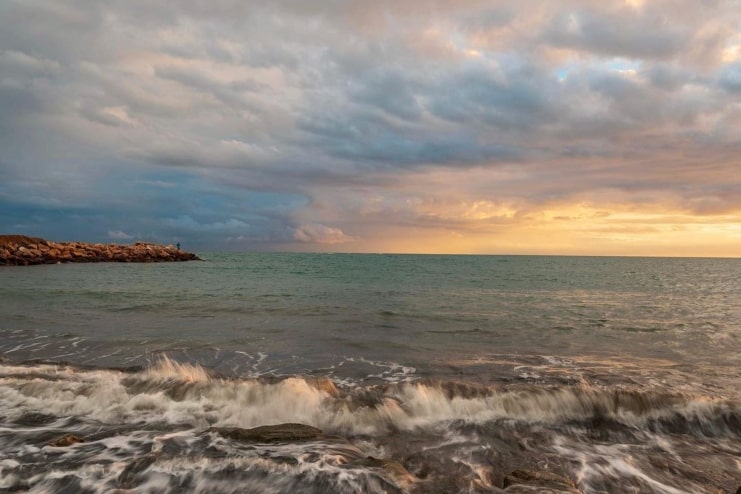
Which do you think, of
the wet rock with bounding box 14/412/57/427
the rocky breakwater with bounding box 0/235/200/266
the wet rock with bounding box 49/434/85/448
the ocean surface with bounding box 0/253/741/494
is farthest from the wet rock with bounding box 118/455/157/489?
the rocky breakwater with bounding box 0/235/200/266

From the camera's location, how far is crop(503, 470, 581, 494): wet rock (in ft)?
17.8

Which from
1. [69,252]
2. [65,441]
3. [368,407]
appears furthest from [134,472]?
[69,252]

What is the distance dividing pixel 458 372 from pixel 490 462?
522 centimetres

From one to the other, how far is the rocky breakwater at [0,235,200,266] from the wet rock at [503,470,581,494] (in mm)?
77831

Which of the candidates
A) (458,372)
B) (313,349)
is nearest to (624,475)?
(458,372)

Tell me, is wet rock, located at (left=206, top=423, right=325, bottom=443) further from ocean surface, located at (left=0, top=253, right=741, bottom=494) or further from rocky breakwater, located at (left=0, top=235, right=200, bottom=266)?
rocky breakwater, located at (left=0, top=235, right=200, bottom=266)

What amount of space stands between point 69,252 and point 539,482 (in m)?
87.6

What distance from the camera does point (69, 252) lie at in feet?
241

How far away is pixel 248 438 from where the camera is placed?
23.0 feet

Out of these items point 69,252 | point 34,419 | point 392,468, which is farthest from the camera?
point 69,252

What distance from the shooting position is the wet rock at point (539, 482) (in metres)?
5.44

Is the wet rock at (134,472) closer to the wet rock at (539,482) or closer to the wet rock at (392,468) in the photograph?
the wet rock at (392,468)

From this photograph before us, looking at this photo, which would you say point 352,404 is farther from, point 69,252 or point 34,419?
point 69,252

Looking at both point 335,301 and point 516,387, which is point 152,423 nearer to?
point 516,387
